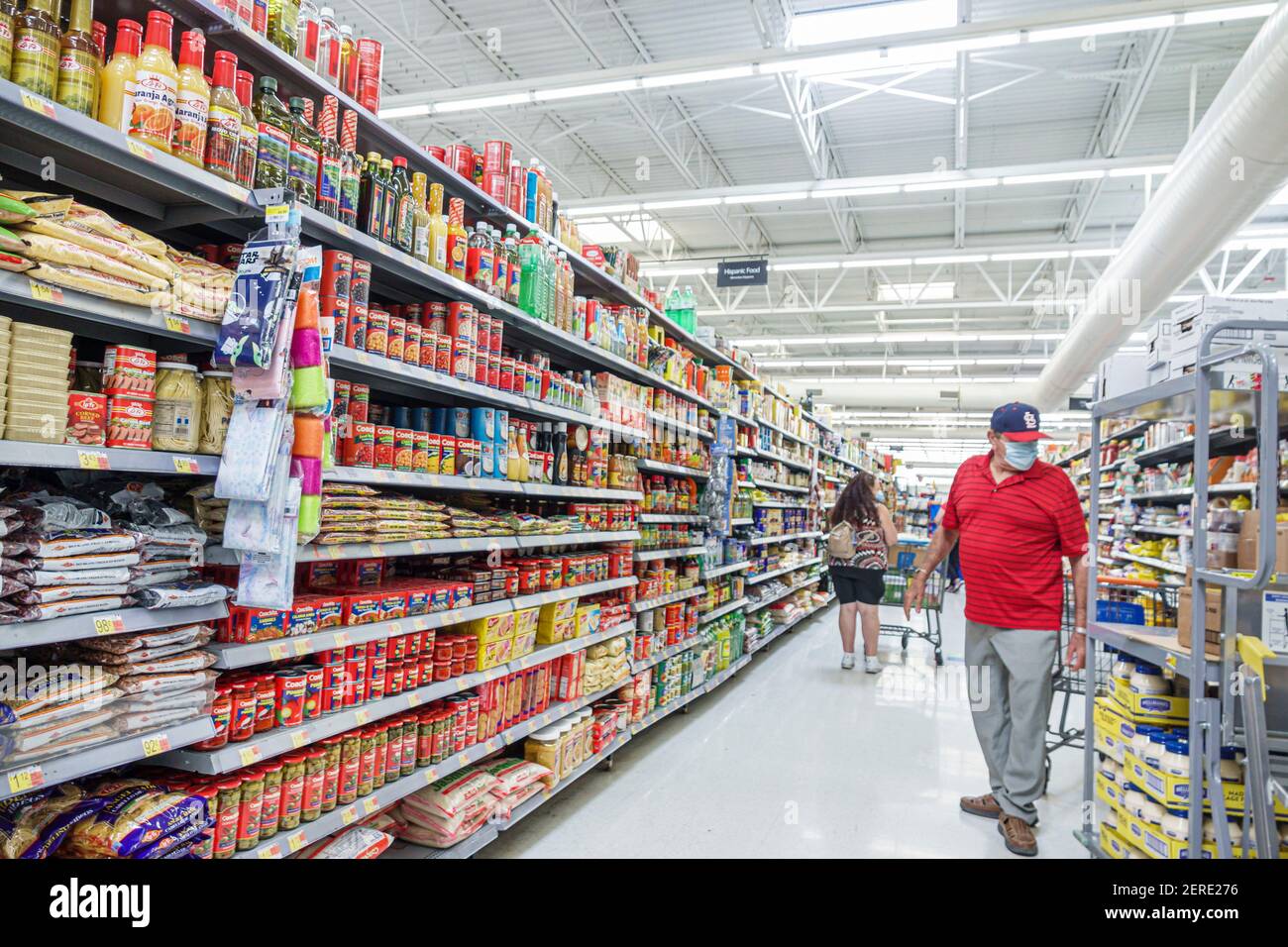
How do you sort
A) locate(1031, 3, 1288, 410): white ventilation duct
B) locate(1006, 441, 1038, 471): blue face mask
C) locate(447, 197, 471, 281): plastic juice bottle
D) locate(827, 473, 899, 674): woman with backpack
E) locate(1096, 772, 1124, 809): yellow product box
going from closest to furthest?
1. locate(447, 197, 471, 281): plastic juice bottle
2. locate(1096, 772, 1124, 809): yellow product box
3. locate(1006, 441, 1038, 471): blue face mask
4. locate(1031, 3, 1288, 410): white ventilation duct
5. locate(827, 473, 899, 674): woman with backpack

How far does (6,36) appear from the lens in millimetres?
1556

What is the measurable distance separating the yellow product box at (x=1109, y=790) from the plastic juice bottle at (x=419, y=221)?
3512mm

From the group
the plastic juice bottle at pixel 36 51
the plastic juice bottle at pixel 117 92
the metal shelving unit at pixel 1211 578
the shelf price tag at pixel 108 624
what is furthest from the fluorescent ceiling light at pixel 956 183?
the shelf price tag at pixel 108 624

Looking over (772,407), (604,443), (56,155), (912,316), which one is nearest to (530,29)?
(772,407)

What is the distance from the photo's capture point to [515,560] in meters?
3.61

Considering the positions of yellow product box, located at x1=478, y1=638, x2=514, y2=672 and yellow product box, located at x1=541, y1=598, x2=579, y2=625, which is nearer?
yellow product box, located at x1=478, y1=638, x2=514, y2=672

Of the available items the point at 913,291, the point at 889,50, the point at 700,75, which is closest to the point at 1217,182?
the point at 889,50

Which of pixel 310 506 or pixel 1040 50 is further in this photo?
pixel 1040 50

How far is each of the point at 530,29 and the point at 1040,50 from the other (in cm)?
503

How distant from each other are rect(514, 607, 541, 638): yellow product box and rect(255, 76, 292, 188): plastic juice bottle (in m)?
1.96

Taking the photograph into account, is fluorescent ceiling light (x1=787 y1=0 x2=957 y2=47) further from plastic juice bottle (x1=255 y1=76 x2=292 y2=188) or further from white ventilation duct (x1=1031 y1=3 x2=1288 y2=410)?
plastic juice bottle (x1=255 y1=76 x2=292 y2=188)

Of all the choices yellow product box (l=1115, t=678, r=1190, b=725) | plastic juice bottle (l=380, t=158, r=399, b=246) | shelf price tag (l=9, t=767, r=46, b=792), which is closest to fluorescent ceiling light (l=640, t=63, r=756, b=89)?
plastic juice bottle (l=380, t=158, r=399, b=246)

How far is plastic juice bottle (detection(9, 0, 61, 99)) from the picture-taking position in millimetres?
1577
